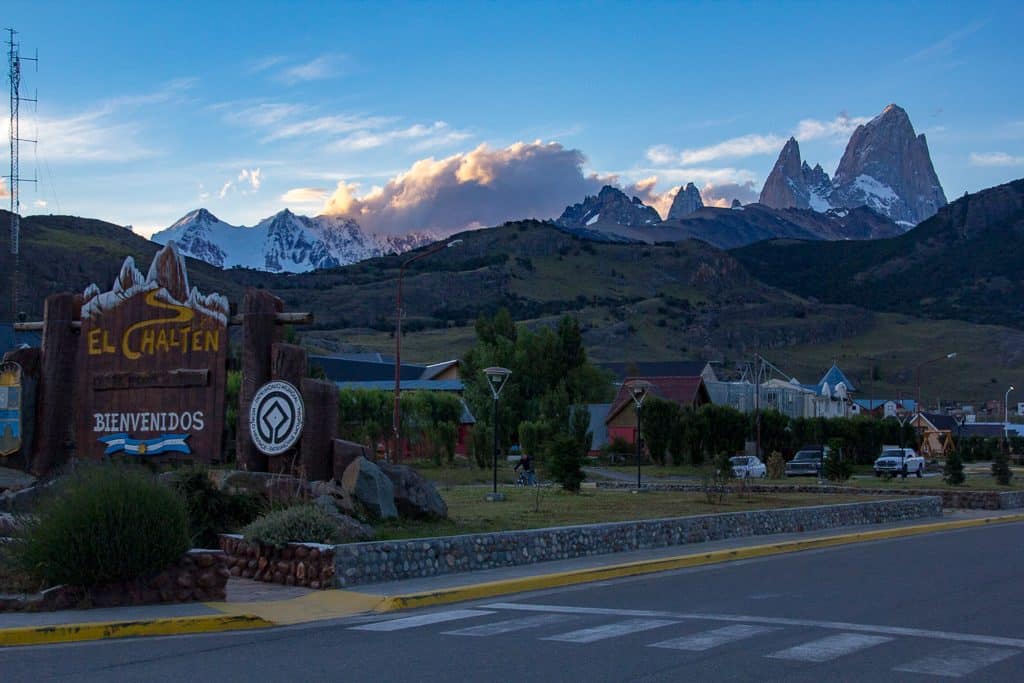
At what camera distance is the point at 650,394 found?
219 feet

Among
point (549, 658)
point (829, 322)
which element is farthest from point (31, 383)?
point (829, 322)

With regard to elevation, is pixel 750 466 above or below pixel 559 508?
above

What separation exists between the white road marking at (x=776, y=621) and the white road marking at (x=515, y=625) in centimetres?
52

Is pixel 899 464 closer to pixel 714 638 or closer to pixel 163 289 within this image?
pixel 163 289

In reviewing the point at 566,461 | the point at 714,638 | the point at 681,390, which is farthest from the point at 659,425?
the point at 714,638

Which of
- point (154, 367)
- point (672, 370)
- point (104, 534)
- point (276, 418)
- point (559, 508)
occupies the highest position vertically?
point (672, 370)

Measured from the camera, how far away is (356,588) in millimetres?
15195

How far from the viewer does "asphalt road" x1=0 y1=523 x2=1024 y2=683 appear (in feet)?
32.1

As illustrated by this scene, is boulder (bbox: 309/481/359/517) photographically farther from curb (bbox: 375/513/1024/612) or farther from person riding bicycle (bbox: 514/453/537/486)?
person riding bicycle (bbox: 514/453/537/486)

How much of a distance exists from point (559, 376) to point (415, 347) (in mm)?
61700

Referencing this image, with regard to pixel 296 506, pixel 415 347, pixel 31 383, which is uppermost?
pixel 415 347

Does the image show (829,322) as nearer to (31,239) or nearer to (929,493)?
(31,239)

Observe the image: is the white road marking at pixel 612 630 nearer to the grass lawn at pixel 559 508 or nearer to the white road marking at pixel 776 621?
the white road marking at pixel 776 621

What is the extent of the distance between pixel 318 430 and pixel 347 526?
271 centimetres
